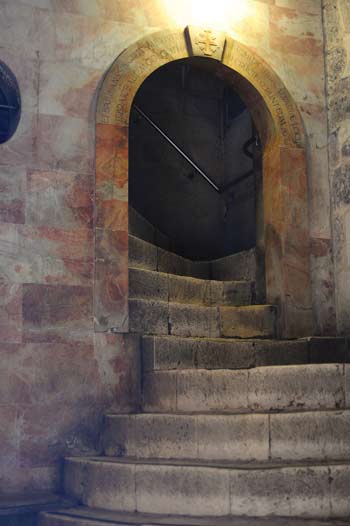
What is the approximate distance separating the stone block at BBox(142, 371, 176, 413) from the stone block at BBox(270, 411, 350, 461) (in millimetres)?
1148

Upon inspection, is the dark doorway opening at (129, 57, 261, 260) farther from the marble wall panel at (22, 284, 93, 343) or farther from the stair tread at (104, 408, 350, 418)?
the stair tread at (104, 408, 350, 418)

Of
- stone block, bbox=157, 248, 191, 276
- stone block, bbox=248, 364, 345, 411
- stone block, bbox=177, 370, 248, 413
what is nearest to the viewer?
stone block, bbox=248, 364, 345, 411

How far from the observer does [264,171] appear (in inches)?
333

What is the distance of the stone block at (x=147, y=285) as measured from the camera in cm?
762

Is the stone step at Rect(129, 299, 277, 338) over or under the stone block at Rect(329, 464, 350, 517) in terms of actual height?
over

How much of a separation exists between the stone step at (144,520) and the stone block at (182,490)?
62mm

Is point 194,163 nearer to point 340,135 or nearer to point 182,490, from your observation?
point 340,135

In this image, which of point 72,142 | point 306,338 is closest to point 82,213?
point 72,142

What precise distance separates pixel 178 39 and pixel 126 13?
1.78 feet

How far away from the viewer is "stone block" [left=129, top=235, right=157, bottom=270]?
812cm

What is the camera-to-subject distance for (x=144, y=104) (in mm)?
10812

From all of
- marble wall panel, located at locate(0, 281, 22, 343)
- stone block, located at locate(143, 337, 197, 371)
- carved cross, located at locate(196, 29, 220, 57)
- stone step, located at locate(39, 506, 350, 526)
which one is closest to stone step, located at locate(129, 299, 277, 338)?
stone block, located at locate(143, 337, 197, 371)

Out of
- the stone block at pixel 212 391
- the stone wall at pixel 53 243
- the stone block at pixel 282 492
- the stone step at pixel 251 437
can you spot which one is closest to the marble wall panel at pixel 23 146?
the stone wall at pixel 53 243

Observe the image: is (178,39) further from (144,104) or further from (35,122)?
(144,104)
